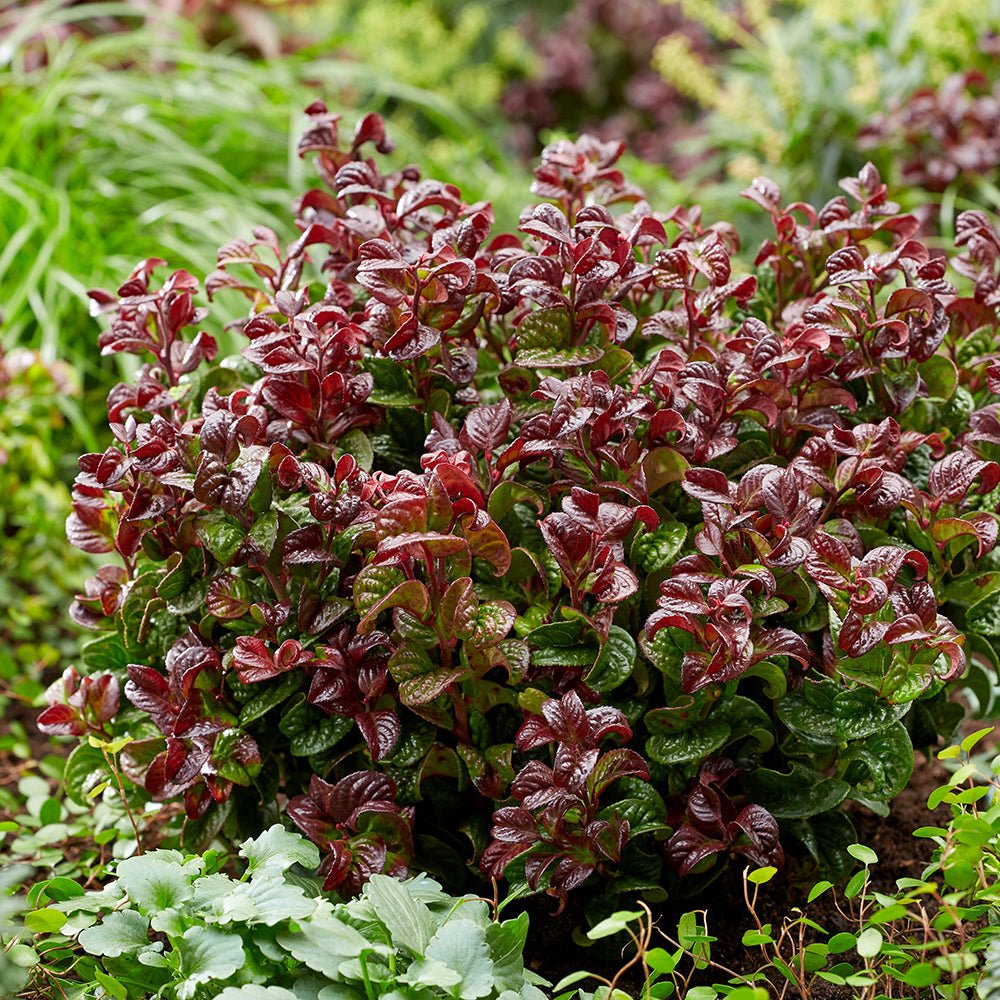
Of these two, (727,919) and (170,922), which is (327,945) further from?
(727,919)

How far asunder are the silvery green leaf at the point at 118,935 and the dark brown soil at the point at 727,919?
0.53 m

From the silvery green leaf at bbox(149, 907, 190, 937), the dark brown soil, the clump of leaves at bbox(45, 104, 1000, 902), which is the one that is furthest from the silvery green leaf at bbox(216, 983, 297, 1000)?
the dark brown soil

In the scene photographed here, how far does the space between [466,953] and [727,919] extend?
0.59 metres

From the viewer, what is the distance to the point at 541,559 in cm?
153

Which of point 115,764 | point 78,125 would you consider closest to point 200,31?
point 78,125

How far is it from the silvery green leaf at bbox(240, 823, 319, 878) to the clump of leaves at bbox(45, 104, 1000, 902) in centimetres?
8

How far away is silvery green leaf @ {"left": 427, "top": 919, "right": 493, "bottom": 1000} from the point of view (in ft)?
3.95

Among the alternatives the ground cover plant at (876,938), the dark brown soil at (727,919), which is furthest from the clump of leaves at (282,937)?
the dark brown soil at (727,919)

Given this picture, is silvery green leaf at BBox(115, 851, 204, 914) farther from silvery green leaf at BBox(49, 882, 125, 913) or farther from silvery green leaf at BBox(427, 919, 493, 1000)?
silvery green leaf at BBox(427, 919, 493, 1000)

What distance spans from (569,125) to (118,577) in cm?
478

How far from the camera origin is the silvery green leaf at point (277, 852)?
4.37ft

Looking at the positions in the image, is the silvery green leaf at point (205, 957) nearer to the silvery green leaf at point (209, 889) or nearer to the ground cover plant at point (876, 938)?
the silvery green leaf at point (209, 889)

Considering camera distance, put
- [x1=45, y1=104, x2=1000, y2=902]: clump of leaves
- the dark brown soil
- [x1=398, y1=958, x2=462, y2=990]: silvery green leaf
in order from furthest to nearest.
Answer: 1. the dark brown soil
2. [x1=45, y1=104, x2=1000, y2=902]: clump of leaves
3. [x1=398, y1=958, x2=462, y2=990]: silvery green leaf

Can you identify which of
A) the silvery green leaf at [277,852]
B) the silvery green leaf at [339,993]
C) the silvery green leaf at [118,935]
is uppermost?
the silvery green leaf at [277,852]
